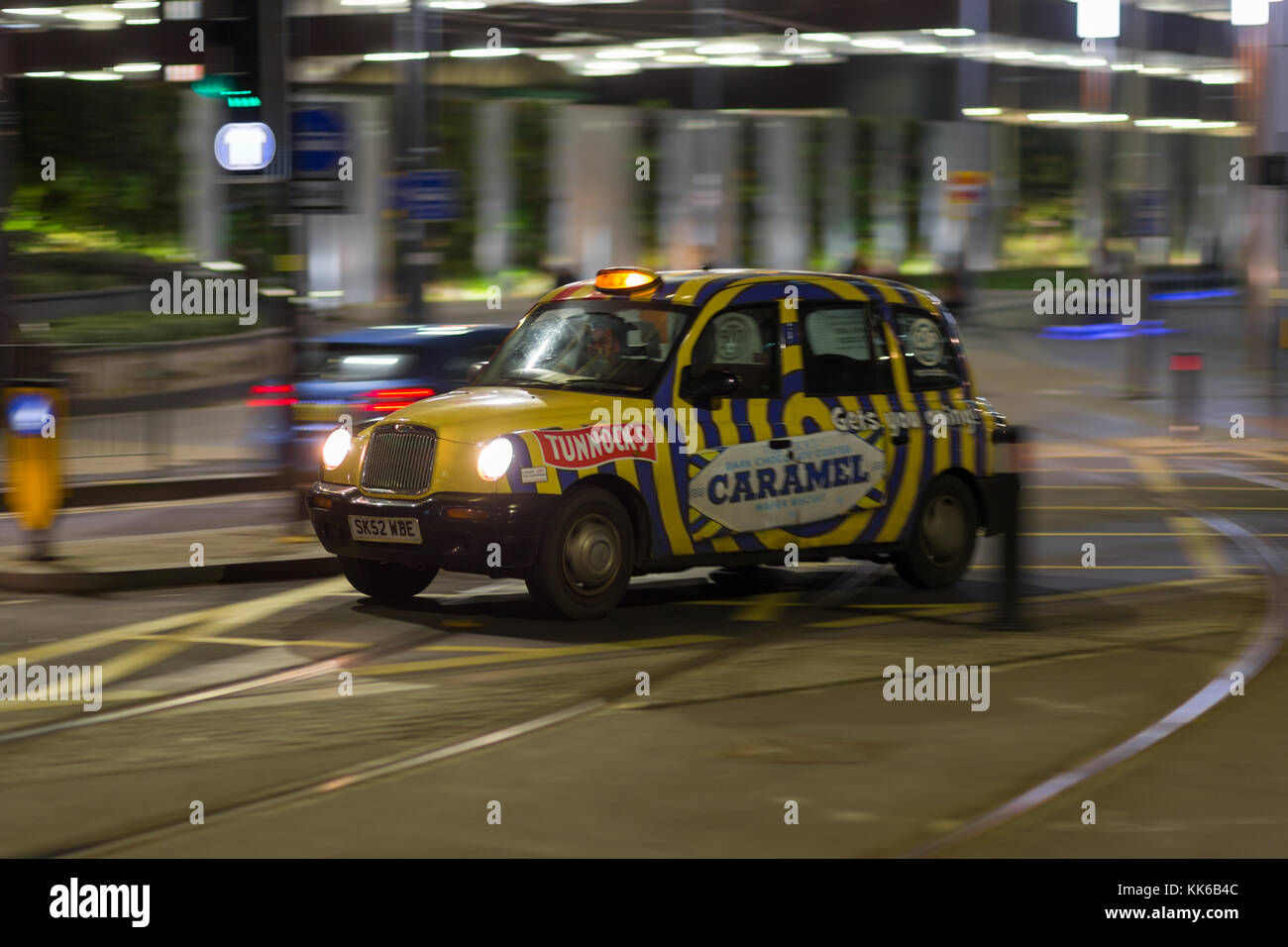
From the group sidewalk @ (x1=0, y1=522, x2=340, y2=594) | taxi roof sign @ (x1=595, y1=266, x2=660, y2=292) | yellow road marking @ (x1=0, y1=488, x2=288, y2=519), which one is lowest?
yellow road marking @ (x1=0, y1=488, x2=288, y2=519)

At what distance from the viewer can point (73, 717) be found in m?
8.47

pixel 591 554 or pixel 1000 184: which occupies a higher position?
pixel 1000 184

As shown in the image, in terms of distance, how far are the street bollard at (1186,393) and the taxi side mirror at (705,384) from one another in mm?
15399

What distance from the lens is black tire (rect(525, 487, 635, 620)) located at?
1079cm

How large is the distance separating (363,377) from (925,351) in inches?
174

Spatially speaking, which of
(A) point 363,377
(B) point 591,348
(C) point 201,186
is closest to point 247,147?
(A) point 363,377

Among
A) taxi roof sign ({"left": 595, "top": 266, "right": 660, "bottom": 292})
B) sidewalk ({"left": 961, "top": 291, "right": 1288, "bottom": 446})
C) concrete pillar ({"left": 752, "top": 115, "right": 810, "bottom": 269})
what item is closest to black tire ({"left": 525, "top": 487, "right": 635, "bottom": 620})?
taxi roof sign ({"left": 595, "top": 266, "right": 660, "bottom": 292})

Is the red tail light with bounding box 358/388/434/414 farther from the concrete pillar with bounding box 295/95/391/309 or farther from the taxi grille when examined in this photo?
the concrete pillar with bounding box 295/95/391/309

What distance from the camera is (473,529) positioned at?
10.7 metres

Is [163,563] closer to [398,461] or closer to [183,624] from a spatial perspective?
[183,624]

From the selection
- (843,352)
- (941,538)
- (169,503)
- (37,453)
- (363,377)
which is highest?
(843,352)

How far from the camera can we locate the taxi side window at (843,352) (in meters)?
12.0

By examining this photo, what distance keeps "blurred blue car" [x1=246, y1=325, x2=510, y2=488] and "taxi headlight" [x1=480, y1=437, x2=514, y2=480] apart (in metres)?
4.05
